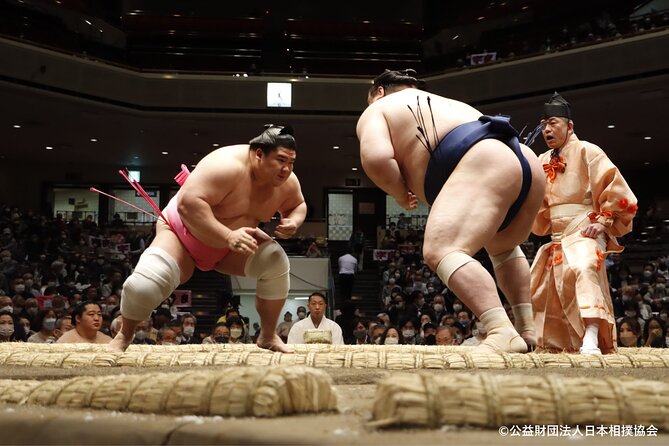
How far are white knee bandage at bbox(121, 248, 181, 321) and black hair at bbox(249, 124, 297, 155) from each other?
0.42m

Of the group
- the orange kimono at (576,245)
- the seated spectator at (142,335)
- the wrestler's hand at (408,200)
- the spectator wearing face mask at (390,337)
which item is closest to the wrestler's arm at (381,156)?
the wrestler's hand at (408,200)

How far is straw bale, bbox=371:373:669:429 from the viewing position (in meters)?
0.93

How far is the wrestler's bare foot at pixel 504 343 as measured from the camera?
1875 mm

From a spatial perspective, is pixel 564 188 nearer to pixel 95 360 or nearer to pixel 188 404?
pixel 95 360

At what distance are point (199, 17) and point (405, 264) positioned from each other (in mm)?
5208

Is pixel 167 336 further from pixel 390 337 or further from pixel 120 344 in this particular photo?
pixel 120 344

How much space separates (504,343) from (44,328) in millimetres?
3955

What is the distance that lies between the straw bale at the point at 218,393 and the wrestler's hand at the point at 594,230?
73.5 inches

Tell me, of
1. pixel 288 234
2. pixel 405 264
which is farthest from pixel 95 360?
pixel 405 264

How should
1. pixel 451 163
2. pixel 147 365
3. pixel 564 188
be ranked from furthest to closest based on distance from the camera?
pixel 564 188
pixel 451 163
pixel 147 365

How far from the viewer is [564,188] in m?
2.85

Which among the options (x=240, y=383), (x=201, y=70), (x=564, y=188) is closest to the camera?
(x=240, y=383)

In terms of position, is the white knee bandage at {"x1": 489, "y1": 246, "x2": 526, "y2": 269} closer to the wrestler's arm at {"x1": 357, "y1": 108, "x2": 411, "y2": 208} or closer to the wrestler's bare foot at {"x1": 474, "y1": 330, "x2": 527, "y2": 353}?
the wrestler's arm at {"x1": 357, "y1": 108, "x2": 411, "y2": 208}

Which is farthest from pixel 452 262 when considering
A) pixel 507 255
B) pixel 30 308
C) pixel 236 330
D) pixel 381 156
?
pixel 30 308
